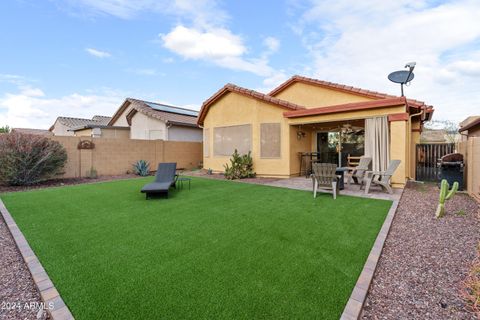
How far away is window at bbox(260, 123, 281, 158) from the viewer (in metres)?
12.3

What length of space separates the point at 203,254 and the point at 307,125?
10984 mm

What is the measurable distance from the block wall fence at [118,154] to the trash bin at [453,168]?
14.7 m

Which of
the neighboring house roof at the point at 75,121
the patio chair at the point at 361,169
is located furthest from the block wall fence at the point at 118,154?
the neighboring house roof at the point at 75,121

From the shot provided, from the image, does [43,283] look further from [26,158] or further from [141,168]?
[141,168]

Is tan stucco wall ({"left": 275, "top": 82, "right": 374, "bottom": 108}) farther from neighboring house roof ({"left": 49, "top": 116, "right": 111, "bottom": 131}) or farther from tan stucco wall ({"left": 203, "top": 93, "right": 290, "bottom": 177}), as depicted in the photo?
neighboring house roof ({"left": 49, "top": 116, "right": 111, "bottom": 131})

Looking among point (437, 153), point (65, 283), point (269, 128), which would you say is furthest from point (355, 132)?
point (65, 283)

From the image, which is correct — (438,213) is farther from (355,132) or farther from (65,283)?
(355,132)

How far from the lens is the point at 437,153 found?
1162 centimetres

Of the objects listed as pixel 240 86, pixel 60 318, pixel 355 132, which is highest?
pixel 240 86

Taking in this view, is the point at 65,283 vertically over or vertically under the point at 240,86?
under

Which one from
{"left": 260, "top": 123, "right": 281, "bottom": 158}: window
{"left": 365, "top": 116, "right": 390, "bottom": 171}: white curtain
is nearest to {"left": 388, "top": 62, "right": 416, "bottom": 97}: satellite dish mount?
{"left": 365, "top": 116, "right": 390, "bottom": 171}: white curtain

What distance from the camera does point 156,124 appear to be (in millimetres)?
18734

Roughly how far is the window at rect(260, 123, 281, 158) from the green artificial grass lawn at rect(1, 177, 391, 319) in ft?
17.6

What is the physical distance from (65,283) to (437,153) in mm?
14896
